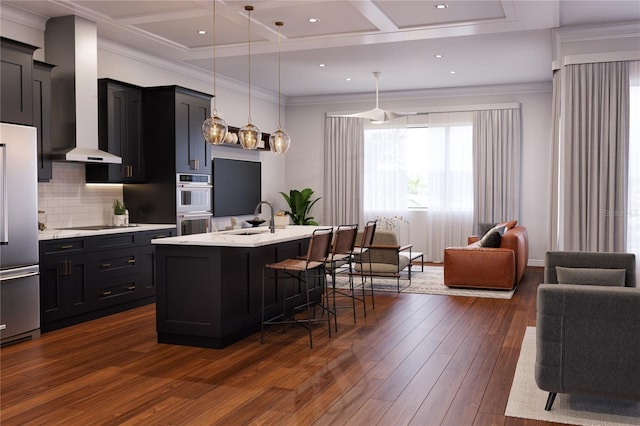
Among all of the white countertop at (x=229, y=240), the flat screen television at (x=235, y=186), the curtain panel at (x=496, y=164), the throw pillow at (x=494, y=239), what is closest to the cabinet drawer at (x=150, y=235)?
the white countertop at (x=229, y=240)

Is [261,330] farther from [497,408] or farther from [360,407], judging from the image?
[497,408]

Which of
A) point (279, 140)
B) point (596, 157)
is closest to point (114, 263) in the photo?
point (279, 140)

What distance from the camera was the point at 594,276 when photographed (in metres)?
4.61

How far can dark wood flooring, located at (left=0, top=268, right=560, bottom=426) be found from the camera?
357cm

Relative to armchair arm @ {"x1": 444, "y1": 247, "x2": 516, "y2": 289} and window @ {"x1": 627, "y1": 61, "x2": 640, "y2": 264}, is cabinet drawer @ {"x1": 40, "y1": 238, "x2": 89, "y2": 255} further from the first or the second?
window @ {"x1": 627, "y1": 61, "x2": 640, "y2": 264}

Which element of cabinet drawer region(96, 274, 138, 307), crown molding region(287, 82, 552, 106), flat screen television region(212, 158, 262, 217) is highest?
crown molding region(287, 82, 552, 106)

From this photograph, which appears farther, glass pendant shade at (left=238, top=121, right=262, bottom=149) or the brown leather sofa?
the brown leather sofa

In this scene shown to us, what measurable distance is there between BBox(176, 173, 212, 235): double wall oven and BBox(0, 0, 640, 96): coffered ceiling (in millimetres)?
1682

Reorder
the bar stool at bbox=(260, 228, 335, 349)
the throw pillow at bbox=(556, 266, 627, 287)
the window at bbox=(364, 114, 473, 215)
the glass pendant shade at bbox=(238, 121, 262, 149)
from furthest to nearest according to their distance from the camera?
the window at bbox=(364, 114, 473, 215)
the glass pendant shade at bbox=(238, 121, 262, 149)
the bar stool at bbox=(260, 228, 335, 349)
the throw pillow at bbox=(556, 266, 627, 287)

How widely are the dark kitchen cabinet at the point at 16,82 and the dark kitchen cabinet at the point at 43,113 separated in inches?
9.1

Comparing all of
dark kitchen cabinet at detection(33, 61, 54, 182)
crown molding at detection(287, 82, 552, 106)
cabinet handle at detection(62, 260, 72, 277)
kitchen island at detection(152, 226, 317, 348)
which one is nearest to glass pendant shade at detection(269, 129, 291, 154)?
kitchen island at detection(152, 226, 317, 348)

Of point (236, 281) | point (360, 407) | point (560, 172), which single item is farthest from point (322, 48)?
point (360, 407)

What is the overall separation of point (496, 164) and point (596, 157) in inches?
161

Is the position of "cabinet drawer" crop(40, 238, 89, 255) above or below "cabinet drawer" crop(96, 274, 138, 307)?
above
